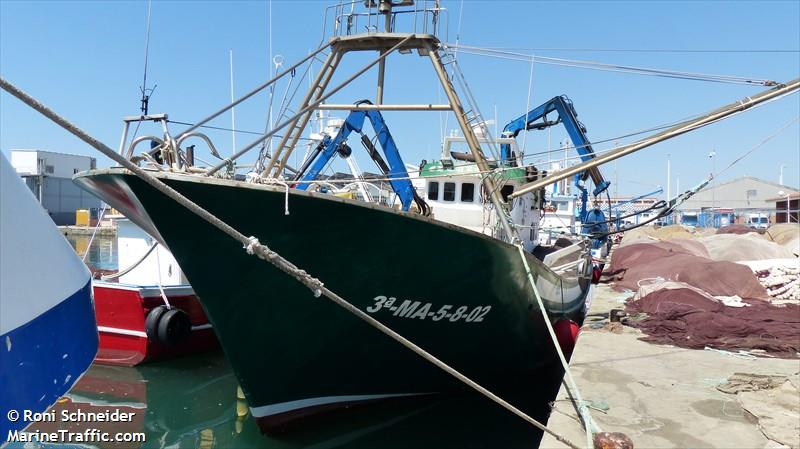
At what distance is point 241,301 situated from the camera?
5.18 metres

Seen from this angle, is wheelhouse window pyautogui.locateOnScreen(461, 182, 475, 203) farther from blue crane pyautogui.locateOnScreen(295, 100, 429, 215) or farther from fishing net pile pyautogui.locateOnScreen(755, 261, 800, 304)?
fishing net pile pyautogui.locateOnScreen(755, 261, 800, 304)

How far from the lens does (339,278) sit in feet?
17.1

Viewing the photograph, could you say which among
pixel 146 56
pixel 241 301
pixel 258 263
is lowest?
pixel 241 301

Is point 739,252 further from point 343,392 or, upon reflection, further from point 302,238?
point 302,238

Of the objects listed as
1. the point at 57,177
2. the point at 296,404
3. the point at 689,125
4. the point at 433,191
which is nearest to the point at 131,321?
the point at 296,404

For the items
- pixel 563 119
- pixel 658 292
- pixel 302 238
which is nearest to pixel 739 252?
pixel 563 119

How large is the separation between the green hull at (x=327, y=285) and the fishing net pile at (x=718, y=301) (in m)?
2.36

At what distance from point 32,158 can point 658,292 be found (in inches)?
1775

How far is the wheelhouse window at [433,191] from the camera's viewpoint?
10508 millimetres

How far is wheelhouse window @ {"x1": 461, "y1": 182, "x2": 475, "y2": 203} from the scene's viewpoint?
10258 millimetres

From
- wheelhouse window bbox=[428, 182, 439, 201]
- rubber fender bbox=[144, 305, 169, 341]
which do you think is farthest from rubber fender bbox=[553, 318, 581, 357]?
rubber fender bbox=[144, 305, 169, 341]

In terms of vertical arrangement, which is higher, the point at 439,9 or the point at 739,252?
the point at 439,9
